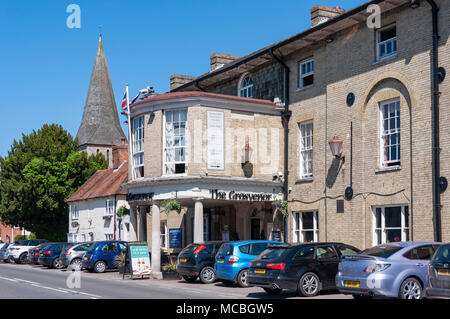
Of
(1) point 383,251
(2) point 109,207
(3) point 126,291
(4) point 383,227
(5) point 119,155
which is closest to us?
(1) point 383,251

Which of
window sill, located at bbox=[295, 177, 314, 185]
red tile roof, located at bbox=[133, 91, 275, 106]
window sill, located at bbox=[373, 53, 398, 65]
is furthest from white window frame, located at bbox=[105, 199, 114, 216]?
window sill, located at bbox=[373, 53, 398, 65]

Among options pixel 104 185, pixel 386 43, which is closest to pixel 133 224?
pixel 386 43

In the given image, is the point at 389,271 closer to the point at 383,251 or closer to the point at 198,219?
the point at 383,251

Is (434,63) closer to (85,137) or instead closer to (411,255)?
(411,255)

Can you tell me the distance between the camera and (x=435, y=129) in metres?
20.1

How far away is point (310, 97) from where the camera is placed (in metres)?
25.9

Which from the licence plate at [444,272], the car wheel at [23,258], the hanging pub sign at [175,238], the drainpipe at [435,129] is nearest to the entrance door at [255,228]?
the hanging pub sign at [175,238]

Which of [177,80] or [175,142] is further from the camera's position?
[177,80]

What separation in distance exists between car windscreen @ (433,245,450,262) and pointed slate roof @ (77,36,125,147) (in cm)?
8547

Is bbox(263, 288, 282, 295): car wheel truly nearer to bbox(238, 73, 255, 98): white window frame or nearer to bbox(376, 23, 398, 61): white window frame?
Result: bbox(376, 23, 398, 61): white window frame

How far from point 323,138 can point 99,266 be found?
1233 cm

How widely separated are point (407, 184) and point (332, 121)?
4.59 m

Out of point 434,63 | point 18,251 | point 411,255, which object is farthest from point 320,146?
point 18,251

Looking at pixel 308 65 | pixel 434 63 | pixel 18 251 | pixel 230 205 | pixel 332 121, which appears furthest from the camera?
pixel 18 251
